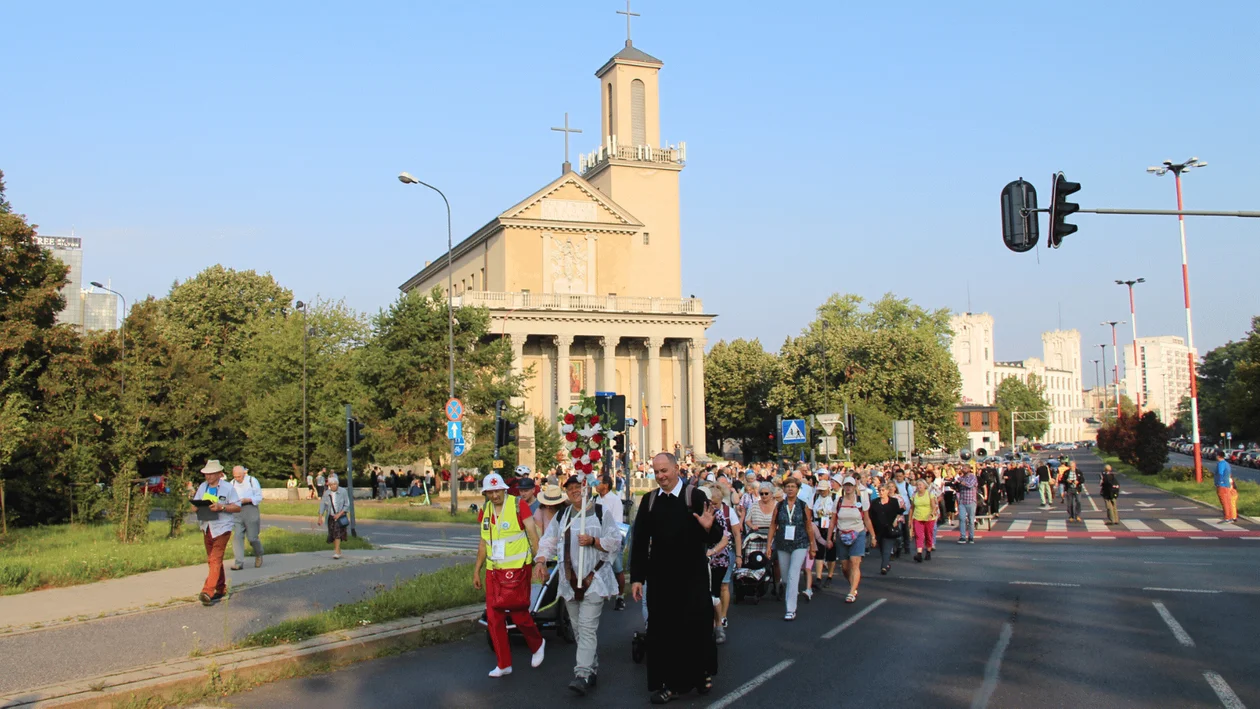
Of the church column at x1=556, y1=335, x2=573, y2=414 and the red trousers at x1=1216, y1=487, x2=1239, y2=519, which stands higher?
the church column at x1=556, y1=335, x2=573, y2=414

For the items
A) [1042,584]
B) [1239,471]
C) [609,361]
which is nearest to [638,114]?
[609,361]

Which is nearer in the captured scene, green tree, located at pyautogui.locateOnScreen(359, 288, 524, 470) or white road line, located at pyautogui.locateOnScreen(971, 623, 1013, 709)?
white road line, located at pyautogui.locateOnScreen(971, 623, 1013, 709)

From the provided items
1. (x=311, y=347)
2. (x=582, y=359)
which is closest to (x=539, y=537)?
Result: (x=311, y=347)

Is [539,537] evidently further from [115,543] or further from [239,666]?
[115,543]

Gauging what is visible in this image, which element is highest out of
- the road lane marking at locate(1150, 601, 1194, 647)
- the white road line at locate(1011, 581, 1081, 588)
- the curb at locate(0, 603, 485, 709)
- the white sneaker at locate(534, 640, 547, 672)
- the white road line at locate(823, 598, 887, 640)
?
the curb at locate(0, 603, 485, 709)

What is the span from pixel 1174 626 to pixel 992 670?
3.55 m

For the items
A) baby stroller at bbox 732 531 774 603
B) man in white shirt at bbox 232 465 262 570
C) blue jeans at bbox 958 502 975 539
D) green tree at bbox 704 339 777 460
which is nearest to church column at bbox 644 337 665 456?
green tree at bbox 704 339 777 460

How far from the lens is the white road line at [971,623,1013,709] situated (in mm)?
8773

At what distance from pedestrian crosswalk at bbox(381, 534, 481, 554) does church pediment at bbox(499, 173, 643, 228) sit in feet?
158

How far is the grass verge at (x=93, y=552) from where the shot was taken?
51.1 ft

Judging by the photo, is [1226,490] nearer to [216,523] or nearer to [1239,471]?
[216,523]

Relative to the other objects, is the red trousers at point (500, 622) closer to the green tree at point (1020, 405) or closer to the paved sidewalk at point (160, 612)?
the paved sidewalk at point (160, 612)

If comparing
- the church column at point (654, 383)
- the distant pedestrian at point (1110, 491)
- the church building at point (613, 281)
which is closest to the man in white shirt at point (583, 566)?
the distant pedestrian at point (1110, 491)

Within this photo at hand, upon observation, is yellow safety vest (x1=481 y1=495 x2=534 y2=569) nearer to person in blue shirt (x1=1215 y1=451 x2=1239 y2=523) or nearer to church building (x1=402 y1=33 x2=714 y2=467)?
person in blue shirt (x1=1215 y1=451 x2=1239 y2=523)
